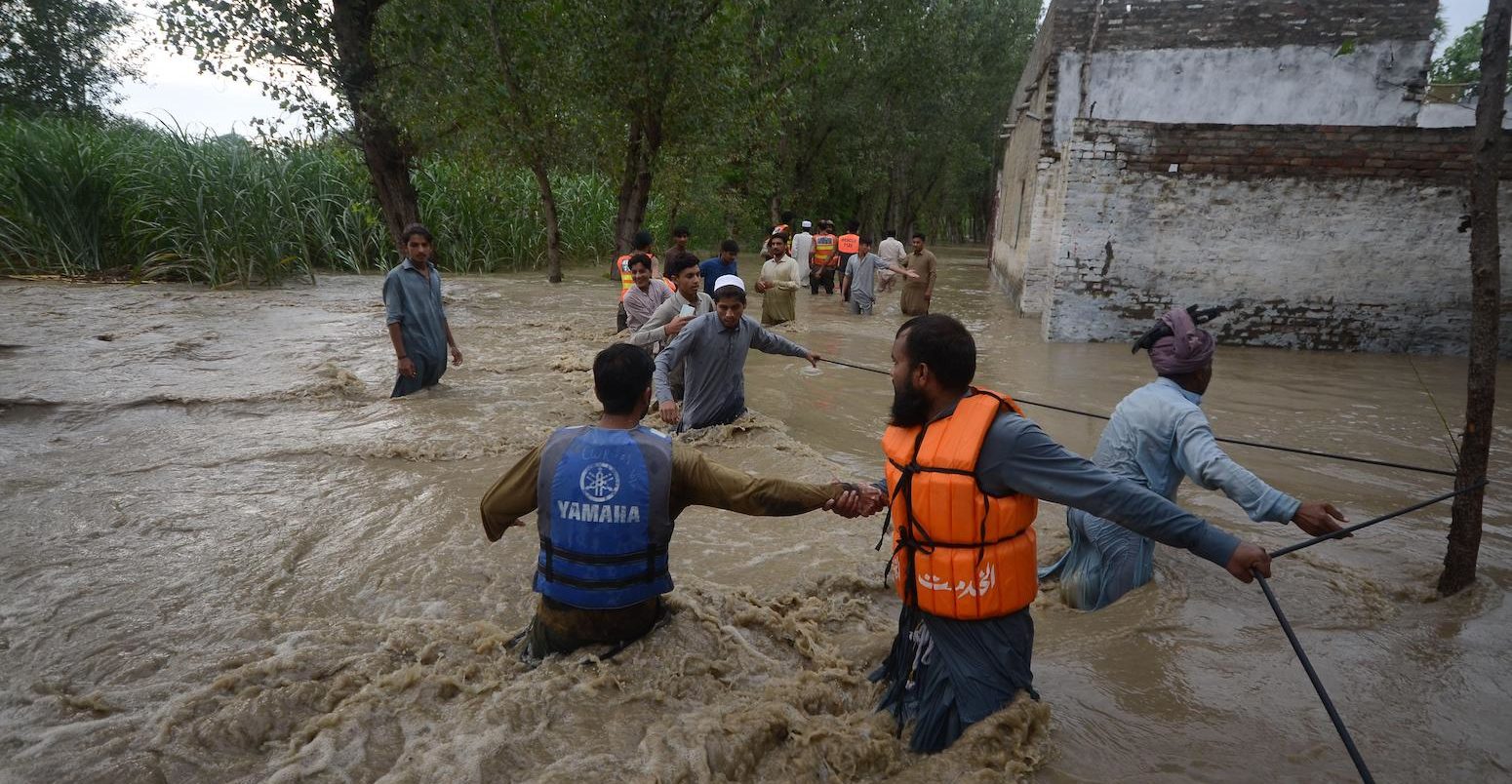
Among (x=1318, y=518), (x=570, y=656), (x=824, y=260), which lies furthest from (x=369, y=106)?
(x=1318, y=518)

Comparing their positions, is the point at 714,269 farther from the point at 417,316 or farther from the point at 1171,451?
the point at 1171,451

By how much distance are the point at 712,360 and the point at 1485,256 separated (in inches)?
160

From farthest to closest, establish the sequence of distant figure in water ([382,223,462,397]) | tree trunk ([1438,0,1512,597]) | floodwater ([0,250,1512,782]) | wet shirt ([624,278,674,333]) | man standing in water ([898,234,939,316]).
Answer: man standing in water ([898,234,939,316])
wet shirt ([624,278,674,333])
distant figure in water ([382,223,462,397])
tree trunk ([1438,0,1512,597])
floodwater ([0,250,1512,782])

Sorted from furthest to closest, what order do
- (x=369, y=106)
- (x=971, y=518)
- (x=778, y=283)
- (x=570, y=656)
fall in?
(x=369, y=106) < (x=778, y=283) < (x=570, y=656) < (x=971, y=518)

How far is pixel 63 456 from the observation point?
5824mm

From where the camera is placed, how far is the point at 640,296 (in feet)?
26.6

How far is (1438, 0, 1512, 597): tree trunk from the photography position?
131 inches

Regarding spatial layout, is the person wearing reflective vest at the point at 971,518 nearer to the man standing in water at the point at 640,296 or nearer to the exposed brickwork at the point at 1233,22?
the man standing in water at the point at 640,296

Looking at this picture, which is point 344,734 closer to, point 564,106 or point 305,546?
point 305,546

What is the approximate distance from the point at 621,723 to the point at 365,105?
12826 mm

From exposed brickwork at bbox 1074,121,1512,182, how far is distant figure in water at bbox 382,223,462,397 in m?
7.53

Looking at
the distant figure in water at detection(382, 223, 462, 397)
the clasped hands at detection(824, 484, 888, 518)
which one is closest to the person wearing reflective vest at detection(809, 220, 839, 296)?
the distant figure in water at detection(382, 223, 462, 397)

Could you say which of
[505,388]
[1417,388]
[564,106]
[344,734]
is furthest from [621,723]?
[564,106]

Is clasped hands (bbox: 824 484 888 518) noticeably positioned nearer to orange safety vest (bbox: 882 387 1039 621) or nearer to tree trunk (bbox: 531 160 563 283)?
orange safety vest (bbox: 882 387 1039 621)
